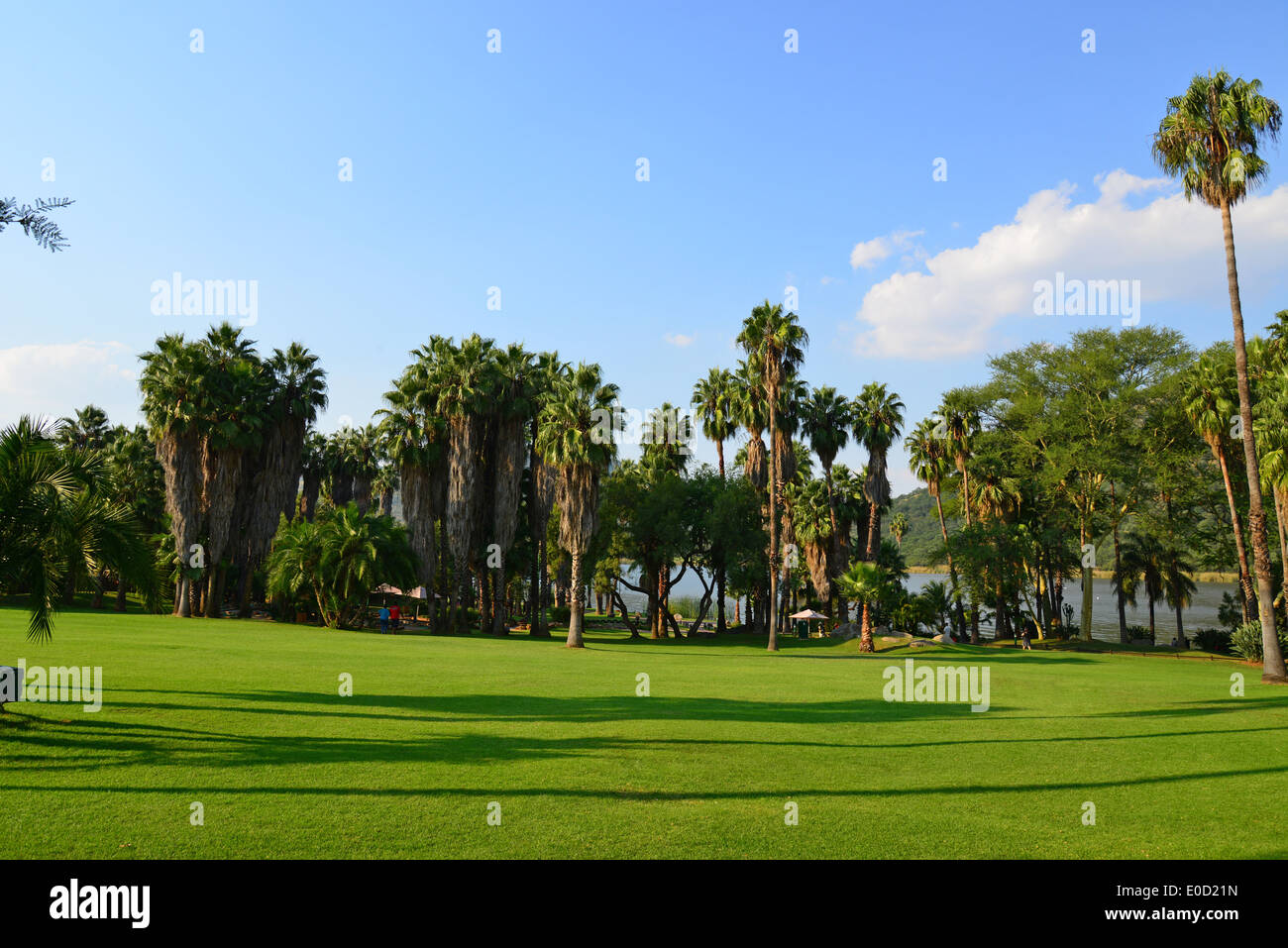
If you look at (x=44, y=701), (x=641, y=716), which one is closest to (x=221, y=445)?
(x=44, y=701)

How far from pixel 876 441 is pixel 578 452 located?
87.3ft

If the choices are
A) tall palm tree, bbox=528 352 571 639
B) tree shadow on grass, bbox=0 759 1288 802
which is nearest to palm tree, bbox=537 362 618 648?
tall palm tree, bbox=528 352 571 639

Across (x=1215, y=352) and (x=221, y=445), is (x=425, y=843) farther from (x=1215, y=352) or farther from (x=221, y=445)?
(x=1215, y=352)

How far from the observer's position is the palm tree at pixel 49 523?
11797 millimetres

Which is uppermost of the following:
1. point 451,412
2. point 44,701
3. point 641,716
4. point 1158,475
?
point 451,412

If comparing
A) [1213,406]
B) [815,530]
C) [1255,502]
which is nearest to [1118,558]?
[1213,406]

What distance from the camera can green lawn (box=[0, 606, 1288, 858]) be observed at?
7.90m

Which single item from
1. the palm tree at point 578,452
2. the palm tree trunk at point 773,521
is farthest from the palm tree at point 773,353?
the palm tree at point 578,452

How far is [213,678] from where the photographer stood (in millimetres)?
17688

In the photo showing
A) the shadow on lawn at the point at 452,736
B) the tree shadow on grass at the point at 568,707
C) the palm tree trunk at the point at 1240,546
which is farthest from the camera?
the palm tree trunk at the point at 1240,546

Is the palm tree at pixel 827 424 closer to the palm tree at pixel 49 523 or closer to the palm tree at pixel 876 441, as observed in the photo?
the palm tree at pixel 876 441

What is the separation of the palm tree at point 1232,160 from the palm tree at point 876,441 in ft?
92.8

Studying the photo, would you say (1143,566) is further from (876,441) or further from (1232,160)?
(1232,160)
